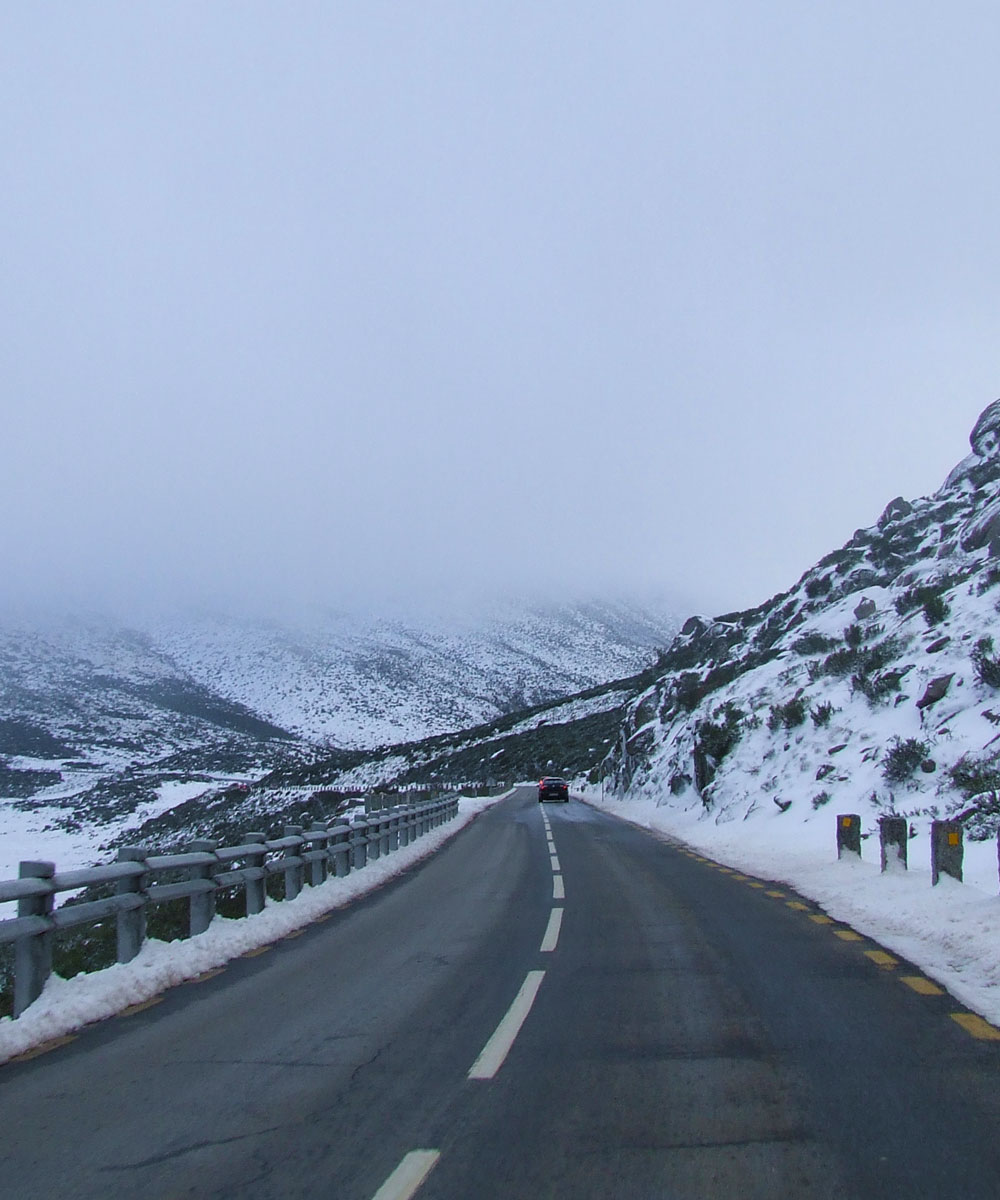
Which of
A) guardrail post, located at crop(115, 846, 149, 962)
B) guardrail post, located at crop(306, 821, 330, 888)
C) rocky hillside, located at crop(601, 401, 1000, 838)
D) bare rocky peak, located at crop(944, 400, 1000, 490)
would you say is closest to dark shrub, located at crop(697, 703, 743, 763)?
rocky hillside, located at crop(601, 401, 1000, 838)

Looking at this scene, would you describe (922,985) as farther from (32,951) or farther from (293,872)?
(293,872)

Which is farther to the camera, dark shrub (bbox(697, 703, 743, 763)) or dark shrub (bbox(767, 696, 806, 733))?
dark shrub (bbox(697, 703, 743, 763))

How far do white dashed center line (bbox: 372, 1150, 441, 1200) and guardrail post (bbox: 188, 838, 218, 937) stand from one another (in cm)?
602

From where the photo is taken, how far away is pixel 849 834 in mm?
14078

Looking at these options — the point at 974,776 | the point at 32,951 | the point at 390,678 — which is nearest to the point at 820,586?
the point at 974,776

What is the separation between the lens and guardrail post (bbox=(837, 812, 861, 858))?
45.9 ft

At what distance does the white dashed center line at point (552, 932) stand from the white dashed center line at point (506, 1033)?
51.6 inches

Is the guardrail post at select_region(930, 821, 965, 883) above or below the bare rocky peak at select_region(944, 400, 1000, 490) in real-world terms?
below

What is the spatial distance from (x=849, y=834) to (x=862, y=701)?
10.8 metres

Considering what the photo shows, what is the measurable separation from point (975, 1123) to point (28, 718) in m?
163

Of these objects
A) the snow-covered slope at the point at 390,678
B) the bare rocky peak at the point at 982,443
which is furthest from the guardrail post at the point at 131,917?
the snow-covered slope at the point at 390,678

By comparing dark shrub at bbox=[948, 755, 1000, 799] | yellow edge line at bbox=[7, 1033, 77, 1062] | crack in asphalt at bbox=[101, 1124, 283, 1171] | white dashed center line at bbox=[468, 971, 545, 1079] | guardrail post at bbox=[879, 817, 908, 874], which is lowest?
yellow edge line at bbox=[7, 1033, 77, 1062]

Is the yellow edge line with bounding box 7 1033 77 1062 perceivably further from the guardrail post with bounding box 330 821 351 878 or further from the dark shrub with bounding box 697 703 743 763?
the dark shrub with bounding box 697 703 743 763

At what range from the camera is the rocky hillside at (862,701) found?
59.7ft
